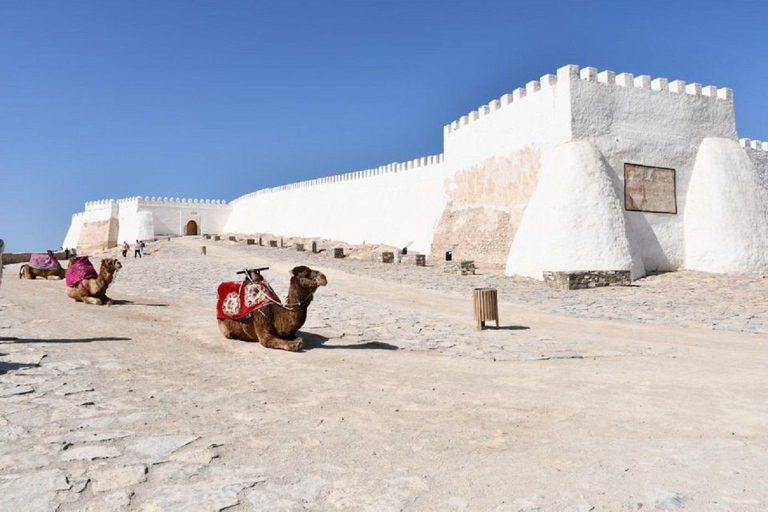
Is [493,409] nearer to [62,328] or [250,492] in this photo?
[250,492]

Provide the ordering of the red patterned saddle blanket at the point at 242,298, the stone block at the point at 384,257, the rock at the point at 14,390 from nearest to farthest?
the rock at the point at 14,390, the red patterned saddle blanket at the point at 242,298, the stone block at the point at 384,257

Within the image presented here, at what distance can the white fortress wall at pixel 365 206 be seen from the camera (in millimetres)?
32000

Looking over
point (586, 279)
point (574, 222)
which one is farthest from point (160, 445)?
point (574, 222)

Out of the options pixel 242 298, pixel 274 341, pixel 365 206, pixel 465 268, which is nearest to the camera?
pixel 274 341

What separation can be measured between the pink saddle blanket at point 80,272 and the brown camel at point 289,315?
5.70 m

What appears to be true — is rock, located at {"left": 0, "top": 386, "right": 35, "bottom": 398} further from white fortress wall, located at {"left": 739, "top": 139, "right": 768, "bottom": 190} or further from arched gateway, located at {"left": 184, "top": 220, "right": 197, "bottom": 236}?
arched gateway, located at {"left": 184, "top": 220, "right": 197, "bottom": 236}

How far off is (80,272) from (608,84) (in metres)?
18.5

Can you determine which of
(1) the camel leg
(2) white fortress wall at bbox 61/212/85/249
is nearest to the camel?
(1) the camel leg

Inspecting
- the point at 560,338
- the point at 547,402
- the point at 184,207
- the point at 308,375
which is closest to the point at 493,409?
the point at 547,402

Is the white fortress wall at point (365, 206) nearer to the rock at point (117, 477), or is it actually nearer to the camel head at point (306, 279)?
the camel head at point (306, 279)

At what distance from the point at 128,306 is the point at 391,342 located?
596 cm

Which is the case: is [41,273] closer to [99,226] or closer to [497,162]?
[497,162]

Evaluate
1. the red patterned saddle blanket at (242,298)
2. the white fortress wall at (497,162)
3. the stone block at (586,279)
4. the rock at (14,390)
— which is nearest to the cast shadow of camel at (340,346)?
the red patterned saddle blanket at (242,298)

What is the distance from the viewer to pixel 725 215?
19469 mm
